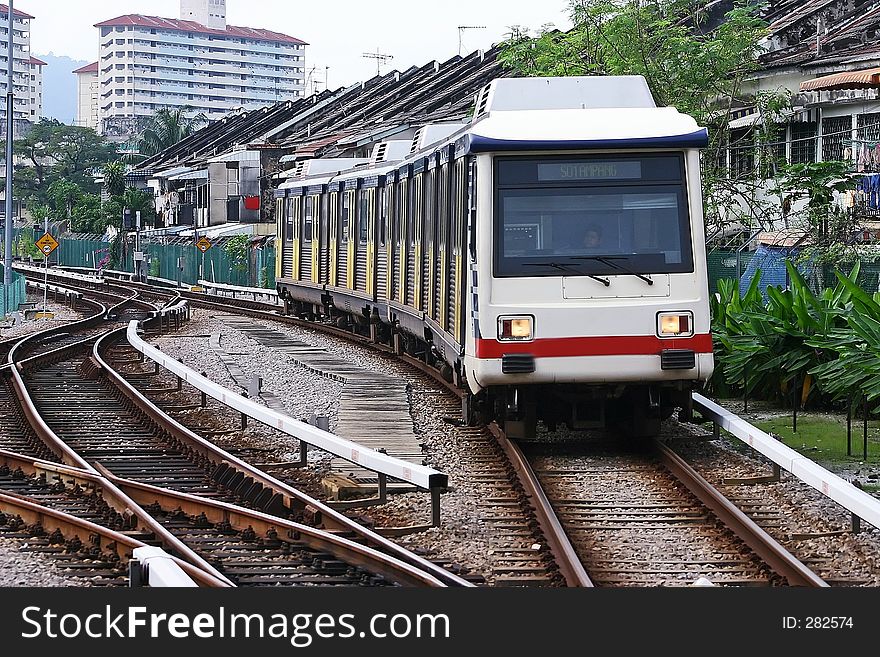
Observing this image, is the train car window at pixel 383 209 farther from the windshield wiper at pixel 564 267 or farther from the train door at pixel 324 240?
the windshield wiper at pixel 564 267

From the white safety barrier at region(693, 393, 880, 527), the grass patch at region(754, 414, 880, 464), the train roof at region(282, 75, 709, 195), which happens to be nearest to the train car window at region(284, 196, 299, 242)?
the train roof at region(282, 75, 709, 195)

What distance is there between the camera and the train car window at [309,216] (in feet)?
94.5

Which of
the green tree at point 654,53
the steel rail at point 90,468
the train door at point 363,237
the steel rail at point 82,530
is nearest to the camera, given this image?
the steel rail at point 82,530

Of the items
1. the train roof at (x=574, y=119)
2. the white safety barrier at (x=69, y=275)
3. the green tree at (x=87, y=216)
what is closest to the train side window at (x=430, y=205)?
the train roof at (x=574, y=119)

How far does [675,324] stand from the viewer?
1227 centimetres

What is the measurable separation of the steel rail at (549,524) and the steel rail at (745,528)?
3.65 ft

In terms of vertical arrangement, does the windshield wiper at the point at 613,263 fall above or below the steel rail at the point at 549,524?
above

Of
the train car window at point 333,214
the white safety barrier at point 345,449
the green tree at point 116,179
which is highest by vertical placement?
the green tree at point 116,179

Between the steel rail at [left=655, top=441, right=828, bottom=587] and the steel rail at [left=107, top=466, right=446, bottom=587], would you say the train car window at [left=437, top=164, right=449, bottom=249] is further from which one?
the steel rail at [left=107, top=466, right=446, bottom=587]

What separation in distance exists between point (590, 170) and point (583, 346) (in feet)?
4.88

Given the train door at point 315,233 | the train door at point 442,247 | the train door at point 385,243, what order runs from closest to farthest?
the train door at point 442,247 < the train door at point 385,243 < the train door at point 315,233

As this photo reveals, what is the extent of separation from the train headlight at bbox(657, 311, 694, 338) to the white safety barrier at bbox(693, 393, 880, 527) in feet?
2.72

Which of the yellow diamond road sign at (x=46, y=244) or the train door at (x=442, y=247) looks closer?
the train door at (x=442, y=247)

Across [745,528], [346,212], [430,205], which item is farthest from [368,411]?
[346,212]
